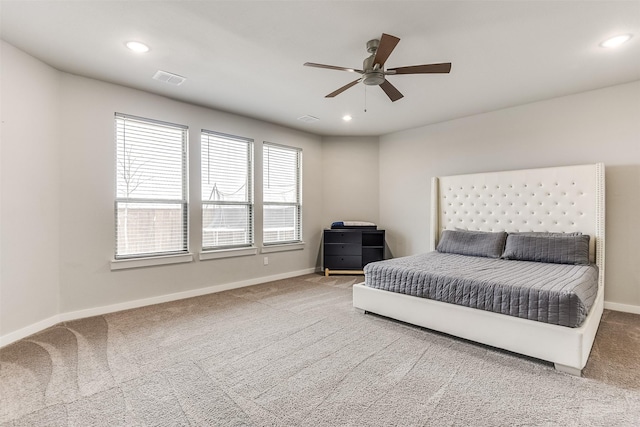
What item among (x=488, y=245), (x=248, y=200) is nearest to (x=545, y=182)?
(x=488, y=245)

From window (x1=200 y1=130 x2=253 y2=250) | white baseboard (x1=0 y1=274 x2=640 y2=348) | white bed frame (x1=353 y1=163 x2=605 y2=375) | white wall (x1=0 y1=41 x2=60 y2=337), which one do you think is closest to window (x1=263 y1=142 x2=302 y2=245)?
window (x1=200 y1=130 x2=253 y2=250)

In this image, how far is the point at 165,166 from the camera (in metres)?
3.84

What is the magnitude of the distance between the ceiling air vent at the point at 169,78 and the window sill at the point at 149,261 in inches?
80.7

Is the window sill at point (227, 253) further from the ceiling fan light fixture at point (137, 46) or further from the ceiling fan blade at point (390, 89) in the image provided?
the ceiling fan blade at point (390, 89)

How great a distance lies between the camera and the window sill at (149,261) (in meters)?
3.43

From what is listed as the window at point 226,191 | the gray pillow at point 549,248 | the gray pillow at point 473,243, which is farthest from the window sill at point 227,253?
the gray pillow at point 549,248

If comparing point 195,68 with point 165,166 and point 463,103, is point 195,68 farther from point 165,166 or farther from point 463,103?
point 463,103

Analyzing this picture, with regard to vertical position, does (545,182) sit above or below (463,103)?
below

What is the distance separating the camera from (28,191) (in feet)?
9.14

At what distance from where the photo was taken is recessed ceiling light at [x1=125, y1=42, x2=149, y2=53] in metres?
2.60

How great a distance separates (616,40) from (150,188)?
4.83m

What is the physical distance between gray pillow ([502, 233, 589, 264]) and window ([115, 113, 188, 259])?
4.15 metres

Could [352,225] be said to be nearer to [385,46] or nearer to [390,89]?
[390,89]

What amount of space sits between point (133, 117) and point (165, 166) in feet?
2.11
